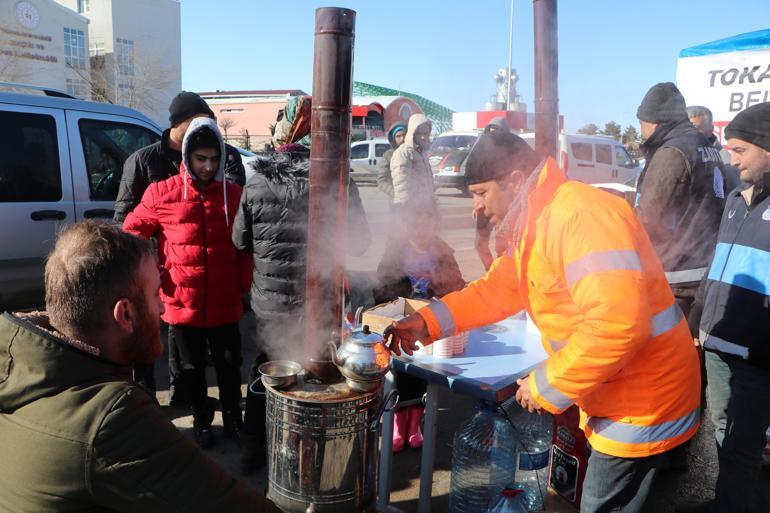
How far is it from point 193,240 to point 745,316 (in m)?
2.87

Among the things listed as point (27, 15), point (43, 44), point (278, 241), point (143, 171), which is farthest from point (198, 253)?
point (43, 44)

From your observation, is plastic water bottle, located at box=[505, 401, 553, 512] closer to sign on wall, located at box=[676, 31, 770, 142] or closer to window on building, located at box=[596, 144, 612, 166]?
sign on wall, located at box=[676, 31, 770, 142]

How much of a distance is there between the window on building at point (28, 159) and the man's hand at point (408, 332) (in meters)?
3.34

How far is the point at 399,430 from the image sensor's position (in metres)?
3.62

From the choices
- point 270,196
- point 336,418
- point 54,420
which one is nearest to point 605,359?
point 336,418

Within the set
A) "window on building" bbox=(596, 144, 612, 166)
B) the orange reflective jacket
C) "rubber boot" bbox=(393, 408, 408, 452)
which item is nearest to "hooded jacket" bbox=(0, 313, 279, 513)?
the orange reflective jacket

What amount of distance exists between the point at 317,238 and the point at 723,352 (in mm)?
1871

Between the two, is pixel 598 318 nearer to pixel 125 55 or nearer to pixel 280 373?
pixel 280 373

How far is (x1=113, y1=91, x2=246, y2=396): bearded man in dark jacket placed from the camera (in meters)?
3.80

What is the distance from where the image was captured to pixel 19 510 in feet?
4.05

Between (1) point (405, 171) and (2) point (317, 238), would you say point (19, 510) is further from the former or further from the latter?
(1) point (405, 171)

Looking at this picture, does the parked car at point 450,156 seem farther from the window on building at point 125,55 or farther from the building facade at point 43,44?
the window on building at point 125,55

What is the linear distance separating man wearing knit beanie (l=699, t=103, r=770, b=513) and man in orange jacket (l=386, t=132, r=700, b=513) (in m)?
0.62

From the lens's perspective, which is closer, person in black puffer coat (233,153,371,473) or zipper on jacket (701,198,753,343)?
zipper on jacket (701,198,753,343)
